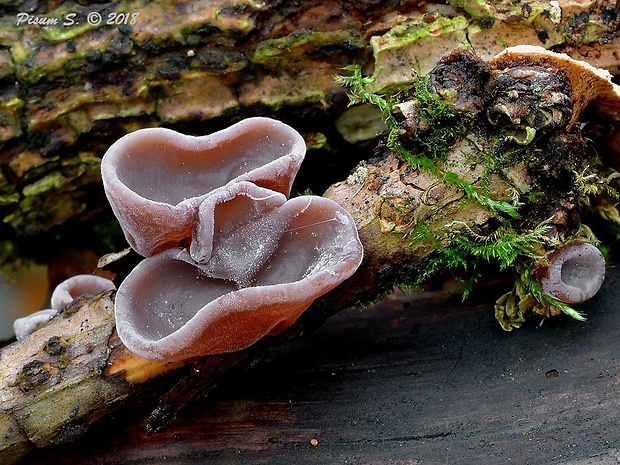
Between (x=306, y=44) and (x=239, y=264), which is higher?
(x=306, y=44)

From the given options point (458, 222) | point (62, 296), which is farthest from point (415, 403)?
point (62, 296)

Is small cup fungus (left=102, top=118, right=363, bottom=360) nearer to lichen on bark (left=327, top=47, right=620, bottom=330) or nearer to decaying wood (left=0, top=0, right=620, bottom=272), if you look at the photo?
lichen on bark (left=327, top=47, right=620, bottom=330)

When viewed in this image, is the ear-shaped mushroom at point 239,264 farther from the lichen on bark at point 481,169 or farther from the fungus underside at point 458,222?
the fungus underside at point 458,222

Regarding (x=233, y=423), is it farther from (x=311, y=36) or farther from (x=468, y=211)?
(x=311, y=36)

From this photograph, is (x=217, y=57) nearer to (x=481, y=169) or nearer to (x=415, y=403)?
(x=481, y=169)
